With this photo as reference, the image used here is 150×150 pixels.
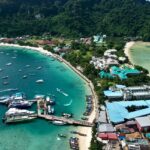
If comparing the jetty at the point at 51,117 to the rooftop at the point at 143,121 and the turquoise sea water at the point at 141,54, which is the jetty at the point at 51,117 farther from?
the turquoise sea water at the point at 141,54

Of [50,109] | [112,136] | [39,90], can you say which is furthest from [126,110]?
[39,90]

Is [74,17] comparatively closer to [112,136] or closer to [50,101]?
[50,101]

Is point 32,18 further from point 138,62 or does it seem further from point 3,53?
point 138,62

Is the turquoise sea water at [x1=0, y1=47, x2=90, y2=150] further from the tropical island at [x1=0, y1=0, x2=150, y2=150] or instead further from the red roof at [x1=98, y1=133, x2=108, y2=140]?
the red roof at [x1=98, y1=133, x2=108, y2=140]

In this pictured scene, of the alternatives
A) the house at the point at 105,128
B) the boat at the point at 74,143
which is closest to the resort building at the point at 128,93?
the house at the point at 105,128

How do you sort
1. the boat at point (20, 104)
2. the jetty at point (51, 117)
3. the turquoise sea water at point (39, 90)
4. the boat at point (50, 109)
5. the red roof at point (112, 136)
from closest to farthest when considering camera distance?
1. the red roof at point (112, 136)
2. the turquoise sea water at point (39, 90)
3. the jetty at point (51, 117)
4. the boat at point (50, 109)
5. the boat at point (20, 104)

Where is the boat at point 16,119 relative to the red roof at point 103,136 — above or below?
below
